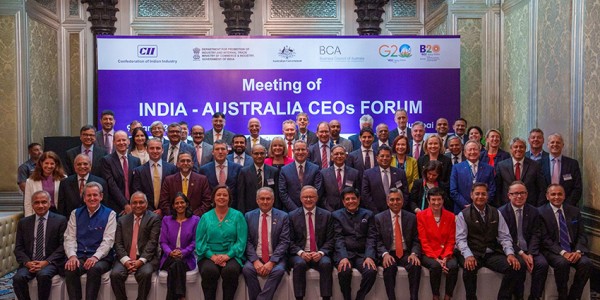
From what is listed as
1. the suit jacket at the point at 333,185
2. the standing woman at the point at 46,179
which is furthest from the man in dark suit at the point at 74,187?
the suit jacket at the point at 333,185

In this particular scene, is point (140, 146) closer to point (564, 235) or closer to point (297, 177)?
point (297, 177)

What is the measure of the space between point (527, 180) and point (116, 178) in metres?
3.79

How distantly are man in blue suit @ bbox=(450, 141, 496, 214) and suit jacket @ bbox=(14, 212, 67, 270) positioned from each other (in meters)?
3.45

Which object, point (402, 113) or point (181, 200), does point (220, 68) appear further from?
point (181, 200)

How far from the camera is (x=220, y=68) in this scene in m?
8.15

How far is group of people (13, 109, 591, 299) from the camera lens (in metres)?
5.26

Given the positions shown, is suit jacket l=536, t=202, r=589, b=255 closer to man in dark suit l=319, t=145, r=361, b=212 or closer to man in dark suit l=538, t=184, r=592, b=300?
man in dark suit l=538, t=184, r=592, b=300

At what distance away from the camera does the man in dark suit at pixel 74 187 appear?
5668 mm

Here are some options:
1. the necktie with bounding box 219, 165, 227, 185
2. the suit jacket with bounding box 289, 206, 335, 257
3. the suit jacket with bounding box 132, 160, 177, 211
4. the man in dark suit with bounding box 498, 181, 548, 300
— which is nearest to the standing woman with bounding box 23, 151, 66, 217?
the suit jacket with bounding box 132, 160, 177, 211

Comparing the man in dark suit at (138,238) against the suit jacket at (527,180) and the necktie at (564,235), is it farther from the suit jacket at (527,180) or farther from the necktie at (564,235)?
→ the necktie at (564,235)

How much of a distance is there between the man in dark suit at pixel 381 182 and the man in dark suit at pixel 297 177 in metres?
0.45

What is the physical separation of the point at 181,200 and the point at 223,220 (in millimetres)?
385

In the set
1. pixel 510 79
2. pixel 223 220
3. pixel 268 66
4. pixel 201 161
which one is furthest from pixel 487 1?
pixel 223 220

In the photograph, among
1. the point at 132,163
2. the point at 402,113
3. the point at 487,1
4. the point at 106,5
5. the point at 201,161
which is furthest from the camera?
the point at 106,5
